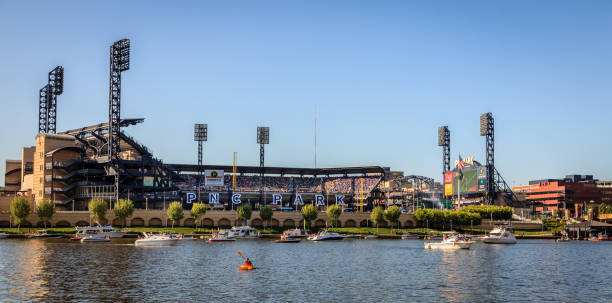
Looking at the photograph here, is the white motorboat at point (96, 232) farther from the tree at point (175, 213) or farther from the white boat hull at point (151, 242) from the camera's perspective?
the white boat hull at point (151, 242)

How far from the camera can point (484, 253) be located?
13175cm

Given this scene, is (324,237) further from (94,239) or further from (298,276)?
(298,276)

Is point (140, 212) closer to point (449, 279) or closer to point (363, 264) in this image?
point (363, 264)

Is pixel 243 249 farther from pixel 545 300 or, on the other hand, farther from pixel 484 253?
pixel 545 300

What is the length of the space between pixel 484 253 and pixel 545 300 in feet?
208

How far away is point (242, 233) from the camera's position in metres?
179

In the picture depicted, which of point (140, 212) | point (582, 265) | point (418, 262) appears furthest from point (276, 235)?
point (582, 265)

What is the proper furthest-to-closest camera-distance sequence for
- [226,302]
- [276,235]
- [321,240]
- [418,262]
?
1. [276,235]
2. [321,240]
3. [418,262]
4. [226,302]

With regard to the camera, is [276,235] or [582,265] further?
[276,235]

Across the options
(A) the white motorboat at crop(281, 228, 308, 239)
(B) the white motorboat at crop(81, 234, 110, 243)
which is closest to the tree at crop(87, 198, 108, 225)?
(B) the white motorboat at crop(81, 234, 110, 243)

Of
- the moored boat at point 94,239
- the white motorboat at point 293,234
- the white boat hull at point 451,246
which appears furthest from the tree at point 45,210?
the white boat hull at point 451,246

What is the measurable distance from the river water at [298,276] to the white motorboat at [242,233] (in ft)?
139

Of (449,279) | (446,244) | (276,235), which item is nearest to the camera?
(449,279)

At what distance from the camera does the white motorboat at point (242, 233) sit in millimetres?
172625
